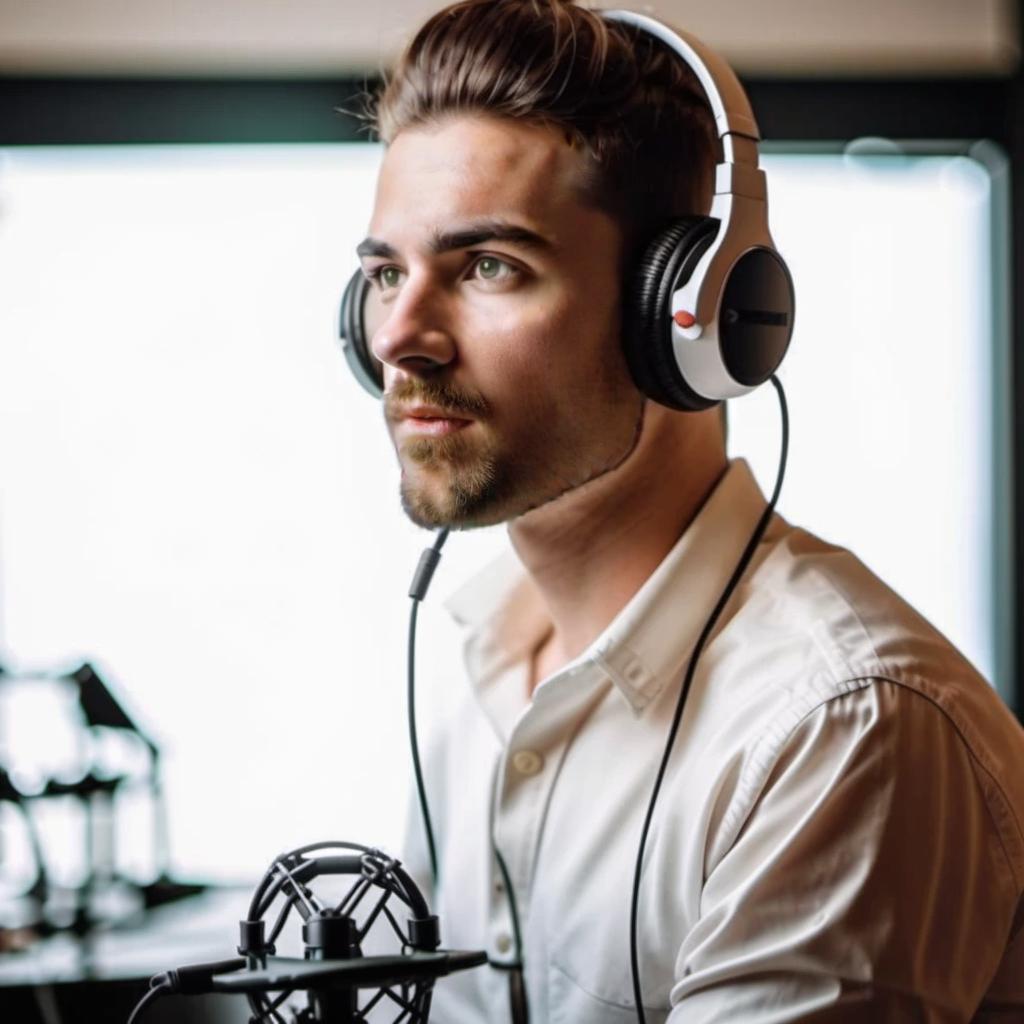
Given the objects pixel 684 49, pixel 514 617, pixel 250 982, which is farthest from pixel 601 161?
pixel 250 982

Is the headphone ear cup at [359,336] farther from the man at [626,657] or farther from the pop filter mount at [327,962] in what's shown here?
the pop filter mount at [327,962]

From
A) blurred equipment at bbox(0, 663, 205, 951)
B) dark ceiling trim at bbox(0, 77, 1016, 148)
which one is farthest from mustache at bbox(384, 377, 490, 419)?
dark ceiling trim at bbox(0, 77, 1016, 148)

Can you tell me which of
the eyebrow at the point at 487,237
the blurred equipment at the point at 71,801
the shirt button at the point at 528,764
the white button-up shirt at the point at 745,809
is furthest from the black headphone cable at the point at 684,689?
the blurred equipment at the point at 71,801

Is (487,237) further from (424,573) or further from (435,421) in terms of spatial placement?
(424,573)

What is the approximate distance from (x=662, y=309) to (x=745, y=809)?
1.36 feet

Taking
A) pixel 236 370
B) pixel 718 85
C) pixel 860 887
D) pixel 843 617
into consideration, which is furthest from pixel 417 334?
pixel 236 370

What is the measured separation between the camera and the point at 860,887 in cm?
86

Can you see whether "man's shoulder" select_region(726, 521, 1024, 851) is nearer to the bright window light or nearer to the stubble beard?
the stubble beard

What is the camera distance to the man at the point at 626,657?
2.89 feet

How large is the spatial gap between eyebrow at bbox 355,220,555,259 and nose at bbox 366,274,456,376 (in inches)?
1.4

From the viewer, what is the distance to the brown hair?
1127mm

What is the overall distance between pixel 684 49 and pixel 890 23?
1.28 metres

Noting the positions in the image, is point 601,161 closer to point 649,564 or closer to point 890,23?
point 649,564

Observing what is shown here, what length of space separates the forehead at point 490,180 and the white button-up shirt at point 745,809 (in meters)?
0.32
